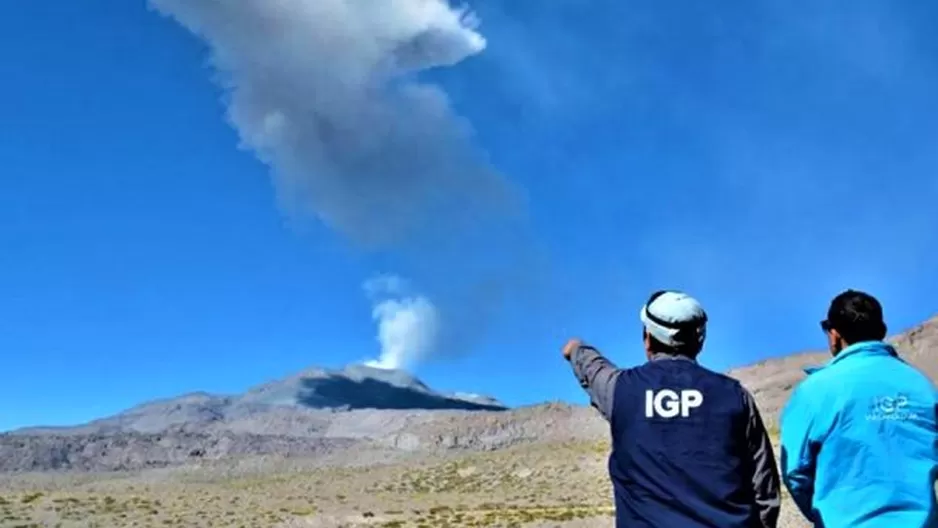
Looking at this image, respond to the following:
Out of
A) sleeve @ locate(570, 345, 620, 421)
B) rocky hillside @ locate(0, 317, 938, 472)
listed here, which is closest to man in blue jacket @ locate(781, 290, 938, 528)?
sleeve @ locate(570, 345, 620, 421)

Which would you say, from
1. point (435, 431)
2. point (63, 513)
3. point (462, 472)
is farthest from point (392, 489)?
point (435, 431)

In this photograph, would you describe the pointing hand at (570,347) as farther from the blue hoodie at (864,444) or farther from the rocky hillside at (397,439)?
the rocky hillside at (397,439)

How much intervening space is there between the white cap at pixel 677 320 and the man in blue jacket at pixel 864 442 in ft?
2.19

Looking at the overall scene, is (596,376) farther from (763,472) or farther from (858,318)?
(858,318)

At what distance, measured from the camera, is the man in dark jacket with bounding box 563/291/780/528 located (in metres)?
4.23

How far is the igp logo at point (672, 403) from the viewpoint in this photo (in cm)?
432

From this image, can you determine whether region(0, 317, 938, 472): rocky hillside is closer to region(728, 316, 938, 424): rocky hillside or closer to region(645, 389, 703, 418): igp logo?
region(728, 316, 938, 424): rocky hillside

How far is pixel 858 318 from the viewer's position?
484cm

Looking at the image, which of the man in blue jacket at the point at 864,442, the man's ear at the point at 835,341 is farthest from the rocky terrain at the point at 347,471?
the man in blue jacket at the point at 864,442

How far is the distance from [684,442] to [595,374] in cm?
57

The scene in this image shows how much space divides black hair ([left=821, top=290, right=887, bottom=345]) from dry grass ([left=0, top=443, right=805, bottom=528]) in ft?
70.0

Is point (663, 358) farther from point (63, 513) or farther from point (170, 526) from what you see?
point (63, 513)

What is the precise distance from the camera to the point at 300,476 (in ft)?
219

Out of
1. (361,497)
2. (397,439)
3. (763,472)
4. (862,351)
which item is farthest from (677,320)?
(397,439)
